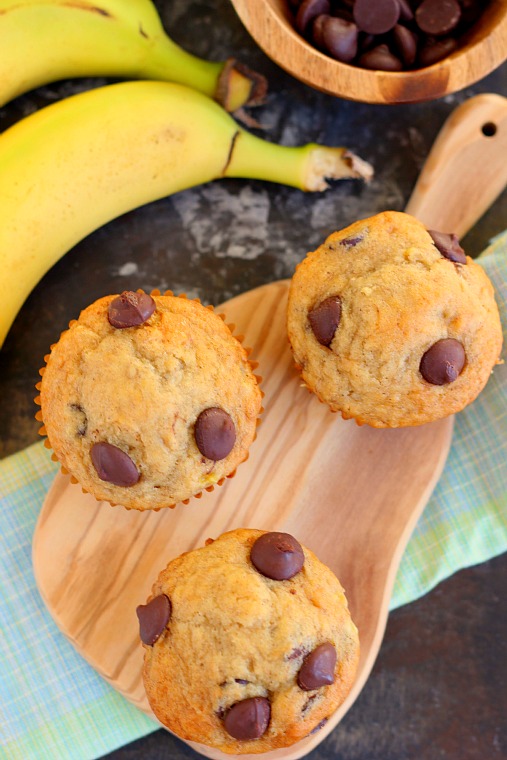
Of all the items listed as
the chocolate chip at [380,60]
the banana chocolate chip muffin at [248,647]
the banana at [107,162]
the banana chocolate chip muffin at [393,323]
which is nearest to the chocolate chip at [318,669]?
the banana chocolate chip muffin at [248,647]

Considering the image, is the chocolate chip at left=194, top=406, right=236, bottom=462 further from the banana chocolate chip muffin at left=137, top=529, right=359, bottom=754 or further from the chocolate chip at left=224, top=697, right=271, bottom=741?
the chocolate chip at left=224, top=697, right=271, bottom=741

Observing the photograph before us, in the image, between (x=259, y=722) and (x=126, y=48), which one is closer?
(x=259, y=722)

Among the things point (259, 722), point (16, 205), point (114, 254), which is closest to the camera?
point (259, 722)

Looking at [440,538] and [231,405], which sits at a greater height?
[231,405]

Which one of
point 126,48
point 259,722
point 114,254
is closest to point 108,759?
point 259,722

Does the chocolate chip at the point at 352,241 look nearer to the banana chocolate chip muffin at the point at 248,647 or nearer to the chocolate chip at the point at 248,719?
the banana chocolate chip muffin at the point at 248,647

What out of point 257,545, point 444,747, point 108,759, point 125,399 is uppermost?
point 125,399

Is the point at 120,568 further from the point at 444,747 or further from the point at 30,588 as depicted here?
the point at 444,747

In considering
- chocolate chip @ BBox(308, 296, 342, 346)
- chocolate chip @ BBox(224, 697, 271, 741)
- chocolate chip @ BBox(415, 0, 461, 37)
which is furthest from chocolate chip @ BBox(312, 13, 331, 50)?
chocolate chip @ BBox(224, 697, 271, 741)
